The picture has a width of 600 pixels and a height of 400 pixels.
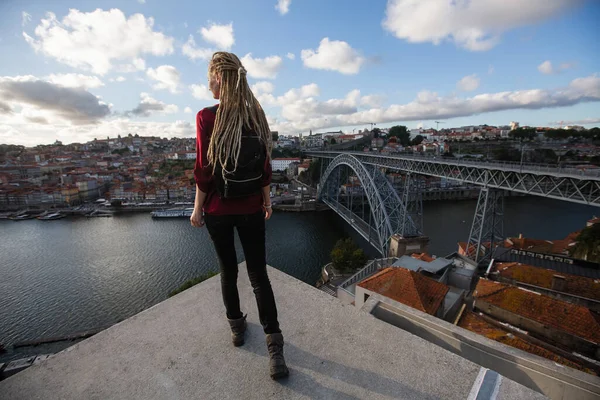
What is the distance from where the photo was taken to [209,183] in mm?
1168

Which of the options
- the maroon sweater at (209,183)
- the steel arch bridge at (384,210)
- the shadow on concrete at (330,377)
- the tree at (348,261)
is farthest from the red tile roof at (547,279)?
the maroon sweater at (209,183)

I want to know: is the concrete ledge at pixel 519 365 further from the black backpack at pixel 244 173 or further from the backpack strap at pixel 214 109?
the backpack strap at pixel 214 109

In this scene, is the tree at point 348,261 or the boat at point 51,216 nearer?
the tree at point 348,261

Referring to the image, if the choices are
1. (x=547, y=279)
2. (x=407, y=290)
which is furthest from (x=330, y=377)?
(x=547, y=279)

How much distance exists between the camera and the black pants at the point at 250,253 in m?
1.20

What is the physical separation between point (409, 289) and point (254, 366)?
568 centimetres

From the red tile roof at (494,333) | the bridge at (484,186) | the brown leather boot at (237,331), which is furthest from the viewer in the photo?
the bridge at (484,186)

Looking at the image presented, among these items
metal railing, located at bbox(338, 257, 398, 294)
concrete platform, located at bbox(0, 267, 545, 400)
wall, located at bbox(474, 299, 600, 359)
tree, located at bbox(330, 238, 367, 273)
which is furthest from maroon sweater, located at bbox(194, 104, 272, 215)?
tree, located at bbox(330, 238, 367, 273)

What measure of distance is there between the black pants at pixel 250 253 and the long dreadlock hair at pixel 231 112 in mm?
231

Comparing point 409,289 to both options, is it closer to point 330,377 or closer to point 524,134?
point 330,377

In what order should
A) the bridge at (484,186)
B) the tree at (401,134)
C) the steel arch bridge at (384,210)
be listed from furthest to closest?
the tree at (401,134) → the steel arch bridge at (384,210) → the bridge at (484,186)

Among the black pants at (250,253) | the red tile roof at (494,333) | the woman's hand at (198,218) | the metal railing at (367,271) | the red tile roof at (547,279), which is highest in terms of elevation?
the woman's hand at (198,218)

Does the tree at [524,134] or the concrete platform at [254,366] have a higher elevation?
the tree at [524,134]

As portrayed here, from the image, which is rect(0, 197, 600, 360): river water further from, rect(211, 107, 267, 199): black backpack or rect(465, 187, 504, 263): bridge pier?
rect(211, 107, 267, 199): black backpack
